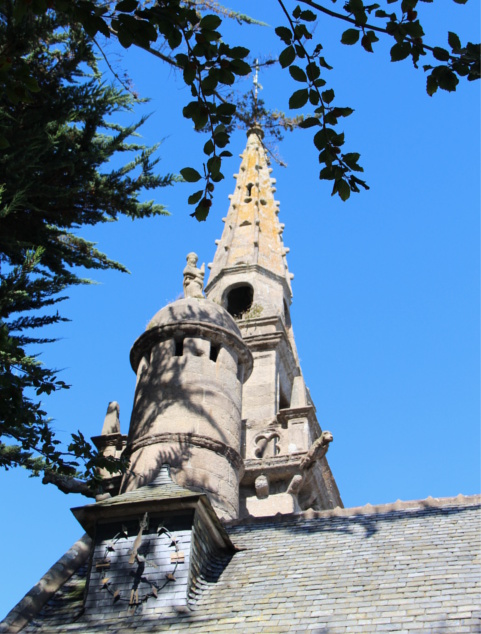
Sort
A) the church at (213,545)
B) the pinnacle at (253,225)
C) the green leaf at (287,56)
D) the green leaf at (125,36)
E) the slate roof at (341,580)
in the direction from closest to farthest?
the green leaf at (125,36)
the green leaf at (287,56)
the slate roof at (341,580)
the church at (213,545)
the pinnacle at (253,225)

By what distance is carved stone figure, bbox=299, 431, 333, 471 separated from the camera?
16297 mm

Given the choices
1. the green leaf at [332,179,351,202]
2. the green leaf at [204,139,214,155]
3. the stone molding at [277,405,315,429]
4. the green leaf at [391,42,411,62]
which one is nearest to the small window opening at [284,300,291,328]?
the stone molding at [277,405,315,429]

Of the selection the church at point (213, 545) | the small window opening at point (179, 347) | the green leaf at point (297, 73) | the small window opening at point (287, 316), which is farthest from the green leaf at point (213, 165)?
the small window opening at point (287, 316)

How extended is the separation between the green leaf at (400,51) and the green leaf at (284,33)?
730 mm

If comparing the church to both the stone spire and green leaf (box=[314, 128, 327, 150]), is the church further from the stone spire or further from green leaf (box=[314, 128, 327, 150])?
the stone spire

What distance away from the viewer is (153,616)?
9.47 meters

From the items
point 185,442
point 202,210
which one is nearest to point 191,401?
point 185,442

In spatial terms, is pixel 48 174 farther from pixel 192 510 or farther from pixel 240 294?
pixel 240 294

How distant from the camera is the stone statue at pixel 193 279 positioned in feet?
51.9

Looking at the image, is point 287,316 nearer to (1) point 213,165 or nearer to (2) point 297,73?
(1) point 213,165

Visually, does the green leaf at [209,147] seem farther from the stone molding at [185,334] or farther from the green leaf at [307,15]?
the stone molding at [185,334]

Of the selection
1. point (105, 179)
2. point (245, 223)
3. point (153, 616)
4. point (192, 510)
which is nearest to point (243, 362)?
point (105, 179)

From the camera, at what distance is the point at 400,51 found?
655cm

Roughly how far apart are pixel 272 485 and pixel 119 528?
9196 millimetres
